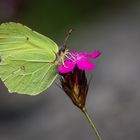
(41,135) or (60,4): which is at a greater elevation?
(60,4)

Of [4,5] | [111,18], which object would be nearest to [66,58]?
[4,5]

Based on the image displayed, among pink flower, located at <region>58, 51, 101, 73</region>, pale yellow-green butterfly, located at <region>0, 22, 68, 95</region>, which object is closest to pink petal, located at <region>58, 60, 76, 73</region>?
pink flower, located at <region>58, 51, 101, 73</region>

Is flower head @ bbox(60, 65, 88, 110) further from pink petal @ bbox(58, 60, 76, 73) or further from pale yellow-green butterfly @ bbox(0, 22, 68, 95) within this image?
pale yellow-green butterfly @ bbox(0, 22, 68, 95)

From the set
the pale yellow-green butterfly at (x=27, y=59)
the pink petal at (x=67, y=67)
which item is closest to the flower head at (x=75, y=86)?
the pink petal at (x=67, y=67)

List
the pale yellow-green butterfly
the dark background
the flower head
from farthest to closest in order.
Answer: the dark background < the pale yellow-green butterfly < the flower head

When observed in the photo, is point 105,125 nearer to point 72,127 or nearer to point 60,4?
point 72,127

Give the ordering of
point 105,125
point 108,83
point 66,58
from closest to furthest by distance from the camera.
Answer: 1. point 66,58
2. point 105,125
3. point 108,83

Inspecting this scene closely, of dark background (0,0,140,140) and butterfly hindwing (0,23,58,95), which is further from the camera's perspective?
dark background (0,0,140,140)
